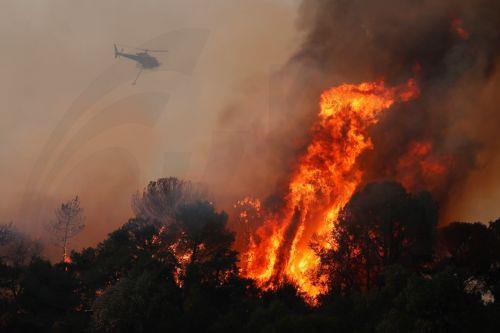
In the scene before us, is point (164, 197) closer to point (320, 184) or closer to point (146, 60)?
point (320, 184)

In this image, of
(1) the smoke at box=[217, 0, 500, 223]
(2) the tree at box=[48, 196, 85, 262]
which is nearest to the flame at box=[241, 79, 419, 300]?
(1) the smoke at box=[217, 0, 500, 223]

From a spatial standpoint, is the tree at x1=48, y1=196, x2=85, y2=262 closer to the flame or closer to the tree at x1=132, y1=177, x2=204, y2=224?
the tree at x1=132, y1=177, x2=204, y2=224

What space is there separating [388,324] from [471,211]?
193ft

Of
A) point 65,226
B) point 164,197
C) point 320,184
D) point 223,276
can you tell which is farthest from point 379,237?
point 65,226

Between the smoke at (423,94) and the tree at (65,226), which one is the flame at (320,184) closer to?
the smoke at (423,94)

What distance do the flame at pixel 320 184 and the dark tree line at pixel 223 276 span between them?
11794 mm

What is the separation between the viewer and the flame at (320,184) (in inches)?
2975

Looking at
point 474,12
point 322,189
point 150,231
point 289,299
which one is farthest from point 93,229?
point 474,12

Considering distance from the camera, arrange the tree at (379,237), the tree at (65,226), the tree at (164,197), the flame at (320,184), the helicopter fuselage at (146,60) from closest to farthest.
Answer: the tree at (379,237), the flame at (320,184), the tree at (164,197), the tree at (65,226), the helicopter fuselage at (146,60)

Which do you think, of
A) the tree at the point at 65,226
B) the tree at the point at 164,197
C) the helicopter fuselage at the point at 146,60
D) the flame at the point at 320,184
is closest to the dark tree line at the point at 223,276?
the tree at the point at 164,197

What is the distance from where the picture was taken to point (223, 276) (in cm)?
5953

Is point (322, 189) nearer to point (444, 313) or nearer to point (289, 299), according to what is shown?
point (289, 299)

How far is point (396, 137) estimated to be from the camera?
81.0 meters

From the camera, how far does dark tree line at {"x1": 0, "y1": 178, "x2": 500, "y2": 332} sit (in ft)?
155
